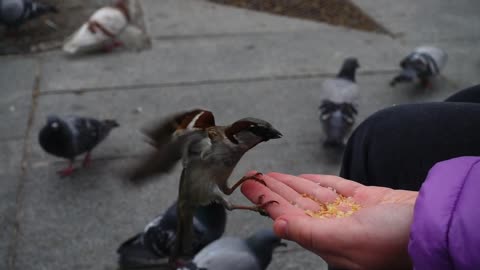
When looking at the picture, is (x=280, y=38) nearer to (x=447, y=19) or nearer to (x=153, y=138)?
(x=447, y=19)

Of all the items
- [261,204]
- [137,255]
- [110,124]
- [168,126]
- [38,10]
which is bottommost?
[137,255]

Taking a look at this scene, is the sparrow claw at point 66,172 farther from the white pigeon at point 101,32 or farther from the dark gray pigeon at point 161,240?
the white pigeon at point 101,32

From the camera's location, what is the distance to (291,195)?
232cm

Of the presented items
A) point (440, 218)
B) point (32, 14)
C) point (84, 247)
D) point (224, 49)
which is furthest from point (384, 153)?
point (32, 14)

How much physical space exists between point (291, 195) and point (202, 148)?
0.42 m

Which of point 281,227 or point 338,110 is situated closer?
point 281,227

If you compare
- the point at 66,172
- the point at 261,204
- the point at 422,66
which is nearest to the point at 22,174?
the point at 66,172

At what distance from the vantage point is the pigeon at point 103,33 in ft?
22.1

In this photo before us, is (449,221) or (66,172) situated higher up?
(449,221)

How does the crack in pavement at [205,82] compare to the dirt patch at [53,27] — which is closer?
the crack in pavement at [205,82]

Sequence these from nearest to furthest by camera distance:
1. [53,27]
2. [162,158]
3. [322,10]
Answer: [162,158] → [53,27] → [322,10]

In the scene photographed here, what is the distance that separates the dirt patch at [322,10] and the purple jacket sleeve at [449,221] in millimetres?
6381

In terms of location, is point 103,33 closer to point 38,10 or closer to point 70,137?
point 38,10

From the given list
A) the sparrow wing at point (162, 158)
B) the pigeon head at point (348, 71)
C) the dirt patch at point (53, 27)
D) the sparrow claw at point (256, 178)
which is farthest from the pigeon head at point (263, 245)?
the dirt patch at point (53, 27)
